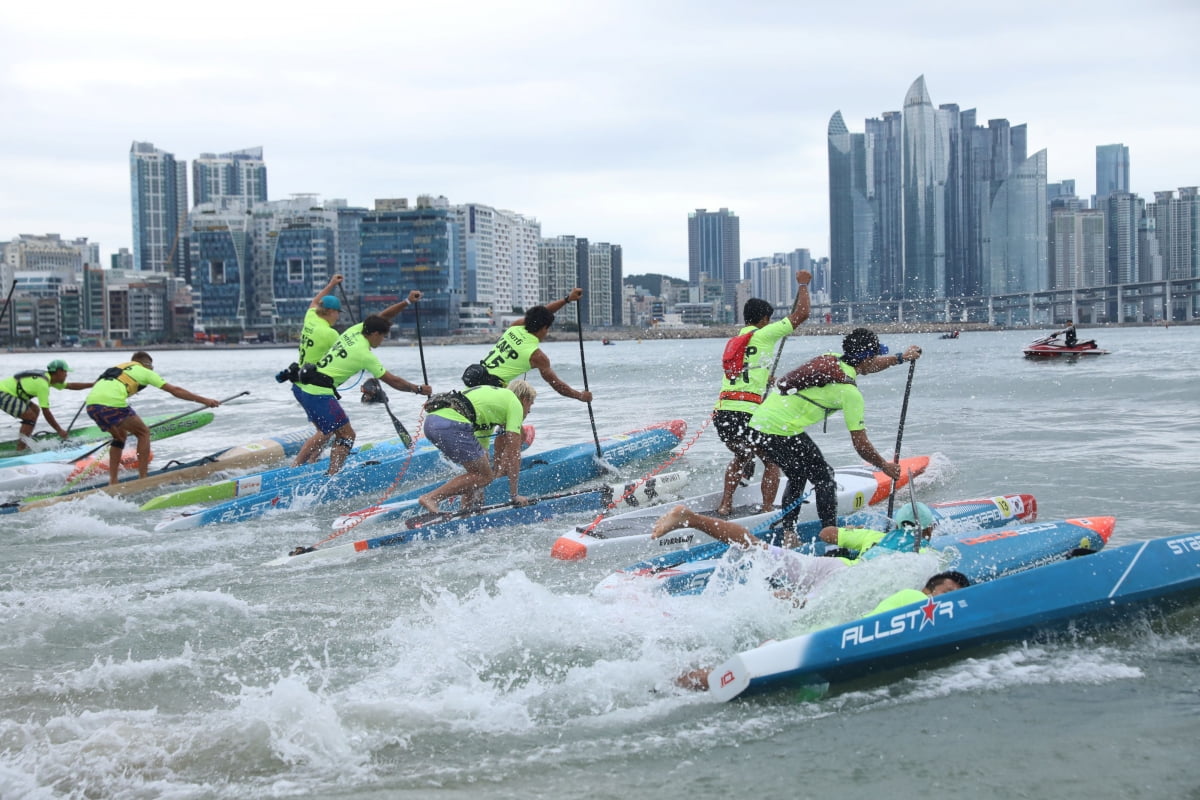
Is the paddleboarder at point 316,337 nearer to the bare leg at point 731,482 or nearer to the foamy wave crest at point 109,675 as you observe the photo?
the bare leg at point 731,482

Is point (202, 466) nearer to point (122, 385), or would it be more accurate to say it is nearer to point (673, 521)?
point (122, 385)

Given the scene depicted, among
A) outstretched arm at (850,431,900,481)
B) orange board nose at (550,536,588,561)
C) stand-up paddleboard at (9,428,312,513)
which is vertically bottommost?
orange board nose at (550,536,588,561)

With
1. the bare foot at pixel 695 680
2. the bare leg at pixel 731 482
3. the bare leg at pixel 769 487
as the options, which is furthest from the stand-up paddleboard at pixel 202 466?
the bare foot at pixel 695 680

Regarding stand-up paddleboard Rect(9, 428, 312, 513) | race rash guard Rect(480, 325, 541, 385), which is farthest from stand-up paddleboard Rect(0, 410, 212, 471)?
race rash guard Rect(480, 325, 541, 385)

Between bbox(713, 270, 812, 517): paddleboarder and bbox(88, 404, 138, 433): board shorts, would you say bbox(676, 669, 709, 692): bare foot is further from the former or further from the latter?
bbox(88, 404, 138, 433): board shorts

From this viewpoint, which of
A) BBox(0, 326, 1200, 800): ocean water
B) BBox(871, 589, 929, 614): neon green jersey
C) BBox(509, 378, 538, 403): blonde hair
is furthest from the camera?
BBox(509, 378, 538, 403): blonde hair

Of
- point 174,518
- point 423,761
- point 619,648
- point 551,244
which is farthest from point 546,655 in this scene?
point 551,244

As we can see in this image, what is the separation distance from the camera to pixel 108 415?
1254cm

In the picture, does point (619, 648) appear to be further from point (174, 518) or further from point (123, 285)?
point (123, 285)

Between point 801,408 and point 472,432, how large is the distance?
10.7 feet

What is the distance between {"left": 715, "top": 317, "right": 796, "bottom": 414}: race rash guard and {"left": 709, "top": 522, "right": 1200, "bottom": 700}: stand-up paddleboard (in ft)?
10.9

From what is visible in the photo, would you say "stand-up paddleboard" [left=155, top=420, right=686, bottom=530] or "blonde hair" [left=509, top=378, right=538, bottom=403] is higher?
"blonde hair" [left=509, top=378, right=538, bottom=403]

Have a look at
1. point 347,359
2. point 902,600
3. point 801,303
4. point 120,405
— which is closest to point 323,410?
point 347,359

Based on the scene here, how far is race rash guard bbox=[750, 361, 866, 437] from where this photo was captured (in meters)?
7.61
